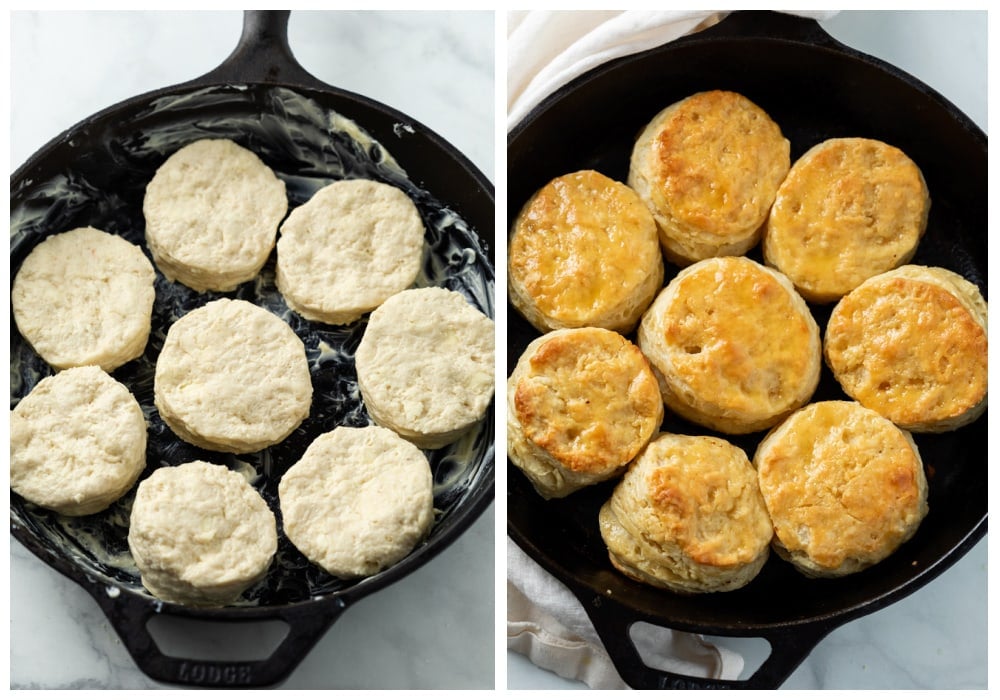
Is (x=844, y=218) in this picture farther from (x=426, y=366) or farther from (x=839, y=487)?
(x=426, y=366)

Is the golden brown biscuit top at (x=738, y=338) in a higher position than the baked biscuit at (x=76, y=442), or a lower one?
higher

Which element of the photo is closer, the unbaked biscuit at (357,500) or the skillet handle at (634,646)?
the skillet handle at (634,646)

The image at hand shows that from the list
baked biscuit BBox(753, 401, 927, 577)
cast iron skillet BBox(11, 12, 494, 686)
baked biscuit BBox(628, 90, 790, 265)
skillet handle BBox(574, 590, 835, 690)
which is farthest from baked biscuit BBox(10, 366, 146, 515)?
baked biscuit BBox(753, 401, 927, 577)

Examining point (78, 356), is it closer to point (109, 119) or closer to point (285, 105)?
point (109, 119)

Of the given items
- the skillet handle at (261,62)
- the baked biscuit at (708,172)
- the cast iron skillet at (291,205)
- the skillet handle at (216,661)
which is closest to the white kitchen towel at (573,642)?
the cast iron skillet at (291,205)

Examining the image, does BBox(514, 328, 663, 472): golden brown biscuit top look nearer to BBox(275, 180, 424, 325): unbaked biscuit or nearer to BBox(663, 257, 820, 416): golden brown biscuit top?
BBox(663, 257, 820, 416): golden brown biscuit top

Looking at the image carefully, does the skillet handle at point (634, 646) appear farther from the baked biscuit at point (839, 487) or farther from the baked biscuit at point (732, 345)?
the baked biscuit at point (732, 345)
